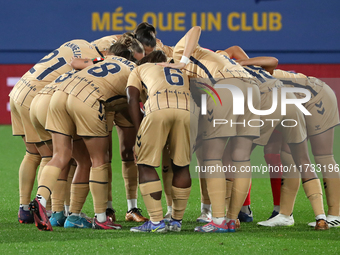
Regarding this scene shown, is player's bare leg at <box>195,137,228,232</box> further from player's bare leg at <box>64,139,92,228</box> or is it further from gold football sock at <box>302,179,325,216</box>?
player's bare leg at <box>64,139,92,228</box>

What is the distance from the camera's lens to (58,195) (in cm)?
455

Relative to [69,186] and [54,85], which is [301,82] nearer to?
[54,85]

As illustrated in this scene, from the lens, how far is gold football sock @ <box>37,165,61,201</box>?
4027 mm

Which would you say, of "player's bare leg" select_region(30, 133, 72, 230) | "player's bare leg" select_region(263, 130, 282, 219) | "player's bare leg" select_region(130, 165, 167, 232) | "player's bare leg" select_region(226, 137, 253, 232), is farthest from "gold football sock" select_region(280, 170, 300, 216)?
"player's bare leg" select_region(30, 133, 72, 230)

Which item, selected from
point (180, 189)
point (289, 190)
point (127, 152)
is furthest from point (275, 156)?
point (127, 152)

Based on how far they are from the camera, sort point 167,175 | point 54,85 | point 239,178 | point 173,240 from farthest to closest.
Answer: point 167,175
point 54,85
point 239,178
point 173,240

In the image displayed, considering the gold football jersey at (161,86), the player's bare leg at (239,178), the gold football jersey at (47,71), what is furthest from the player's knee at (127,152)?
the player's bare leg at (239,178)

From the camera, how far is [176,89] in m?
4.16

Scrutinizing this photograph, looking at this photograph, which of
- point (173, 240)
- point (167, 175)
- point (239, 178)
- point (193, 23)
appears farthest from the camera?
point (193, 23)

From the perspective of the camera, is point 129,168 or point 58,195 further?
point 129,168

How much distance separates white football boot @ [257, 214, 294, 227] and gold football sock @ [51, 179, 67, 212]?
182 cm

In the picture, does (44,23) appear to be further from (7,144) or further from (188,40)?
(188,40)

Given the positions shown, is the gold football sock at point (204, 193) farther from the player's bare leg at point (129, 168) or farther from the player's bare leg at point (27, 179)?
the player's bare leg at point (27, 179)

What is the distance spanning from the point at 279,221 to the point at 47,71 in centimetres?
264
